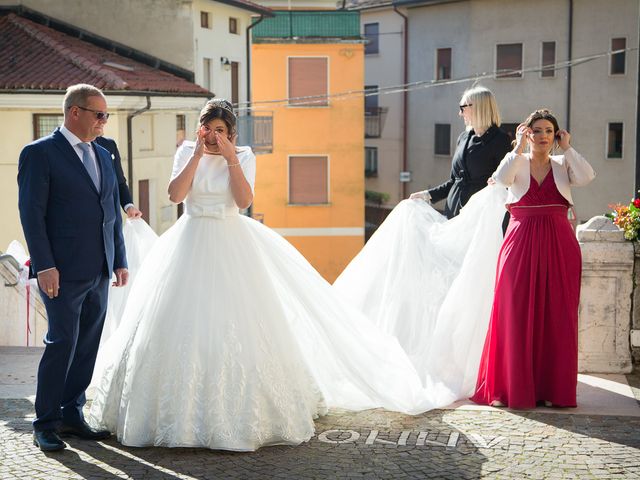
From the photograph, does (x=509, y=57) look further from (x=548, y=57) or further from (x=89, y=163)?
(x=89, y=163)

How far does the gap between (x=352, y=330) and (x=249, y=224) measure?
96 centimetres

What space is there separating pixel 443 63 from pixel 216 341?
3469 cm

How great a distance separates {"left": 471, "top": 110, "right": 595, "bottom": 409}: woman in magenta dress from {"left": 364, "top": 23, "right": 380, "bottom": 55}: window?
3528 centimetres

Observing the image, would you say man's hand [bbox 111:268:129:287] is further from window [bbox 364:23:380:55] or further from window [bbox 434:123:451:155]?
window [bbox 364:23:380:55]

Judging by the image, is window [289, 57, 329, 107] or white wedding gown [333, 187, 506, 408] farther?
window [289, 57, 329, 107]

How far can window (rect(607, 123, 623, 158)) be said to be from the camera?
34.6 meters

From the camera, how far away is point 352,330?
6.55m

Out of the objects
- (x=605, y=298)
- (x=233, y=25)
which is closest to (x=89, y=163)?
(x=605, y=298)

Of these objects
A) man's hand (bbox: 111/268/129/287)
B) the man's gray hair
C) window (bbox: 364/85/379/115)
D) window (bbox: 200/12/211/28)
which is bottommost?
man's hand (bbox: 111/268/129/287)

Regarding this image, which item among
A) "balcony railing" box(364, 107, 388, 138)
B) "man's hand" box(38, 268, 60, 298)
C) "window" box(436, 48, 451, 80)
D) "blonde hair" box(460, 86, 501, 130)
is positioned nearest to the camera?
"man's hand" box(38, 268, 60, 298)

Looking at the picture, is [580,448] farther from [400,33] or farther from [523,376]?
[400,33]

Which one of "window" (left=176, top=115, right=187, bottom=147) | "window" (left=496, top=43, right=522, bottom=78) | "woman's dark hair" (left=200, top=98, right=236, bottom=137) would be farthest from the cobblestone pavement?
"window" (left=496, top=43, right=522, bottom=78)

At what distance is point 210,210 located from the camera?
19.6ft

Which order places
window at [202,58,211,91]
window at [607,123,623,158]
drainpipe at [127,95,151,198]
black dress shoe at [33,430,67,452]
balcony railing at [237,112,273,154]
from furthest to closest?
1. window at [607,123,623,158]
2. balcony railing at [237,112,273,154]
3. window at [202,58,211,91]
4. drainpipe at [127,95,151,198]
5. black dress shoe at [33,430,67,452]
